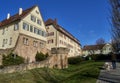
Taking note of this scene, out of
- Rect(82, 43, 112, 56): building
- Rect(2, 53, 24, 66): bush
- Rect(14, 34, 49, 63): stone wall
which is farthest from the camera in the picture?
Rect(82, 43, 112, 56): building

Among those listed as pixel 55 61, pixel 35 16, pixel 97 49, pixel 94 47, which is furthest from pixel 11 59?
pixel 94 47

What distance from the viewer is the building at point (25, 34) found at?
44.5 meters

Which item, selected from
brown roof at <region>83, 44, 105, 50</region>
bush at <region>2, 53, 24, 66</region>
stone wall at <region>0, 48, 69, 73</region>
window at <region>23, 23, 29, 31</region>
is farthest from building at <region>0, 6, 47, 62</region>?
brown roof at <region>83, 44, 105, 50</region>

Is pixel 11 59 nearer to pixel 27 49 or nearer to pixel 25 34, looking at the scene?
pixel 27 49

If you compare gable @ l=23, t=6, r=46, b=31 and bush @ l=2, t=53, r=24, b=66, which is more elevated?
gable @ l=23, t=6, r=46, b=31

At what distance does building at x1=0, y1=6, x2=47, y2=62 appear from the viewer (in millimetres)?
44481

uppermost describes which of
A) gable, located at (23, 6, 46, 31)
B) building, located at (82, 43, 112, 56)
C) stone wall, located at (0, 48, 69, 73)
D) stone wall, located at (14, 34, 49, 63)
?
gable, located at (23, 6, 46, 31)

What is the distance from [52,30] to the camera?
2621 inches

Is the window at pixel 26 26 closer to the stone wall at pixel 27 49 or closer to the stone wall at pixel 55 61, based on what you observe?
the stone wall at pixel 27 49

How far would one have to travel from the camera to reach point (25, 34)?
152 ft

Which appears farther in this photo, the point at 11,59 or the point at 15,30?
the point at 15,30

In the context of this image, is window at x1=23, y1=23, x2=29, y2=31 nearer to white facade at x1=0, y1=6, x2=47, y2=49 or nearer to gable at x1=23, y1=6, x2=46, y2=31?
white facade at x1=0, y1=6, x2=47, y2=49

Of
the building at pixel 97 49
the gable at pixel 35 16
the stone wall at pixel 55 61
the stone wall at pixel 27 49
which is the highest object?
the gable at pixel 35 16

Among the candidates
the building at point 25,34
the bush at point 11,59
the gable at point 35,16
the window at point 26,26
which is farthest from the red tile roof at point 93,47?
the bush at point 11,59
